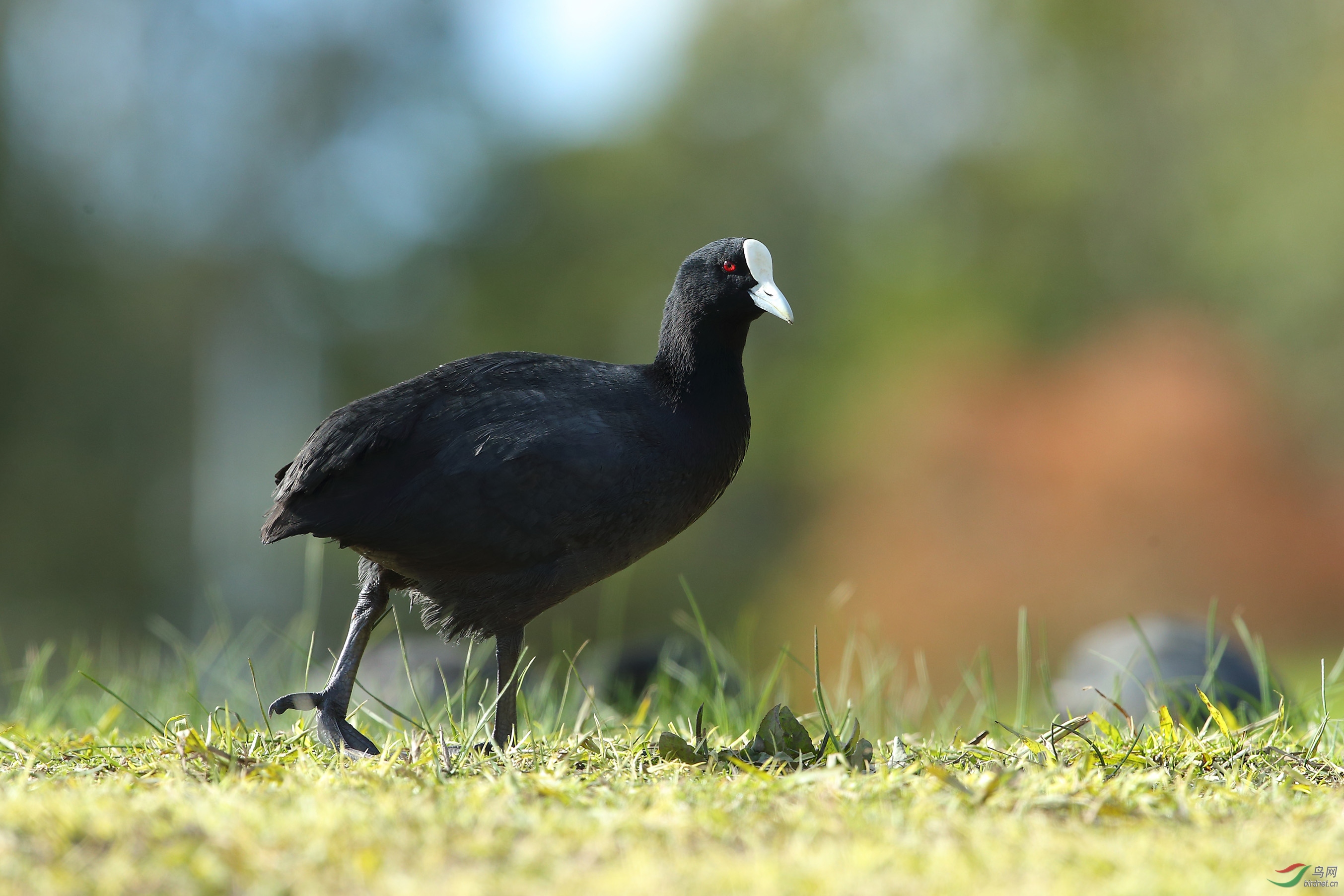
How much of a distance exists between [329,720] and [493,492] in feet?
2.87

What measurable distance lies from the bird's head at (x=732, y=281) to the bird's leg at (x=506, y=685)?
139cm

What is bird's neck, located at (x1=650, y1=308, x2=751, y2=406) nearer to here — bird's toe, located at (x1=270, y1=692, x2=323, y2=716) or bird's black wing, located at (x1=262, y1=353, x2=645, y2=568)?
bird's black wing, located at (x1=262, y1=353, x2=645, y2=568)

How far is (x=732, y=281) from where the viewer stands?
433 centimetres

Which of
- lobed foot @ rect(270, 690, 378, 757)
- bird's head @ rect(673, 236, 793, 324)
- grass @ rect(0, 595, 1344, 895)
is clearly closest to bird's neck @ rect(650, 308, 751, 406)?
bird's head @ rect(673, 236, 793, 324)

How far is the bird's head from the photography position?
14.1 feet

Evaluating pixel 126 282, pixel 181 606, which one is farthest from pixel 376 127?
pixel 181 606

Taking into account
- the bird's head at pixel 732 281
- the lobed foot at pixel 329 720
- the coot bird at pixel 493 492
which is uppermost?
the bird's head at pixel 732 281

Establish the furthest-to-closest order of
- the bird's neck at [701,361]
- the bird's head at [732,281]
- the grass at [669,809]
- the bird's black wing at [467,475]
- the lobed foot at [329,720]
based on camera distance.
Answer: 1. the bird's head at [732,281]
2. the bird's neck at [701,361]
3. the bird's black wing at [467,475]
4. the lobed foot at [329,720]
5. the grass at [669,809]

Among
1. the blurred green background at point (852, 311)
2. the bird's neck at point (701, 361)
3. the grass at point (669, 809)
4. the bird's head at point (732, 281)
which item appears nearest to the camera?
the grass at point (669, 809)

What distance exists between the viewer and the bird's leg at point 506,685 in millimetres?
3553

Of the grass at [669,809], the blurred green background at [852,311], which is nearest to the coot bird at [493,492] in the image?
the grass at [669,809]

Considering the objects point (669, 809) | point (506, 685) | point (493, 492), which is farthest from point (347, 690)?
point (669, 809)

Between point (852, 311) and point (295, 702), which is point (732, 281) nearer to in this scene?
point (295, 702)

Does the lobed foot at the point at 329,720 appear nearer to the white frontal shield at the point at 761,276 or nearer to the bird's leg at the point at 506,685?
the bird's leg at the point at 506,685
